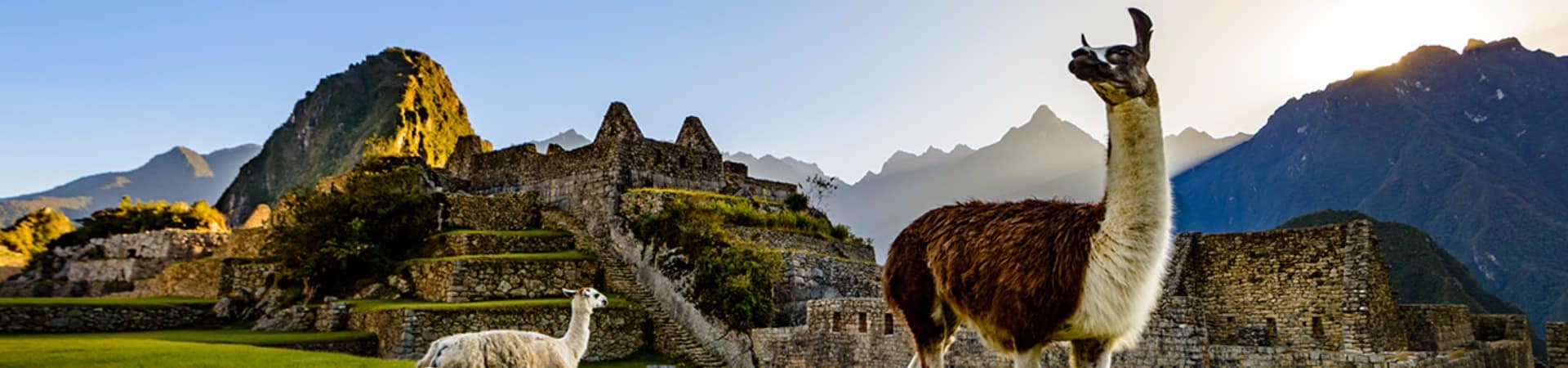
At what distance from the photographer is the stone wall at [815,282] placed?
21.2 meters

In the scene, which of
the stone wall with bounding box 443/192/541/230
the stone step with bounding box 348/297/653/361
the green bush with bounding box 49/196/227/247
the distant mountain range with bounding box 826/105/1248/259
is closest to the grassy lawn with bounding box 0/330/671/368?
the stone step with bounding box 348/297/653/361

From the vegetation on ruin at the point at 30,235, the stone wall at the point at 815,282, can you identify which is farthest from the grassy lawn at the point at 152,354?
the vegetation on ruin at the point at 30,235

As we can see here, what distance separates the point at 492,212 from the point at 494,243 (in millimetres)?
3613

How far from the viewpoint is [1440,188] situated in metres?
39.9

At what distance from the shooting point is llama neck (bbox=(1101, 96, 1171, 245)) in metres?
→ 3.91

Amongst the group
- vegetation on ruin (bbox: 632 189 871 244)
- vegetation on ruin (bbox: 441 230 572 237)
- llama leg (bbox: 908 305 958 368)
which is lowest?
llama leg (bbox: 908 305 958 368)

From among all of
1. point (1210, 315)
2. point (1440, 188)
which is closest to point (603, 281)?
point (1210, 315)

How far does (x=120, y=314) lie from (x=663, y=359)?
12828mm

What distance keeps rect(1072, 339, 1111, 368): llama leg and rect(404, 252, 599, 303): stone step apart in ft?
62.4

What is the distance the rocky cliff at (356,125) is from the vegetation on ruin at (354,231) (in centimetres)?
5821

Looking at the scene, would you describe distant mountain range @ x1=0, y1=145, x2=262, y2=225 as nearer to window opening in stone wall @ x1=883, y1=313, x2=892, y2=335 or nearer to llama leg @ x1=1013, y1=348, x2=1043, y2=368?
window opening in stone wall @ x1=883, y1=313, x2=892, y2=335

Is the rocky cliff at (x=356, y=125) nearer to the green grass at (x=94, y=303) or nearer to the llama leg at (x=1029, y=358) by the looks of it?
the green grass at (x=94, y=303)

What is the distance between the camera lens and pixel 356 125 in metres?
105

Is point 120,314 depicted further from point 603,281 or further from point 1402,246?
point 1402,246
